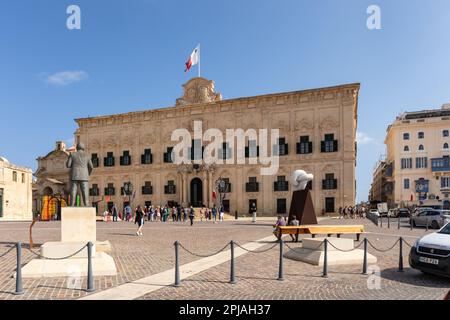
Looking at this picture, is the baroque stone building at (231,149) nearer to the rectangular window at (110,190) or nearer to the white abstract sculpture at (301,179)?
the rectangular window at (110,190)

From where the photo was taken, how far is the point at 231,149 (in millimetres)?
42062

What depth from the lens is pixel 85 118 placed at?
50.7 m

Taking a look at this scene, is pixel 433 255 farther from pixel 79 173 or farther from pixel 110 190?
pixel 110 190

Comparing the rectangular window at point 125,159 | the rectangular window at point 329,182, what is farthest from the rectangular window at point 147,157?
the rectangular window at point 329,182

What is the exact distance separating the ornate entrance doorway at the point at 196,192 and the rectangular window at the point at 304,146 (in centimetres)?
1174

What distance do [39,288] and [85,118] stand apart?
46.4 meters

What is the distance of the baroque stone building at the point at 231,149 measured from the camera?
125 ft

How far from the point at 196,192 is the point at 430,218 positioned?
83.9 feet

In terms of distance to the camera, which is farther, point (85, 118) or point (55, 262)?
point (85, 118)

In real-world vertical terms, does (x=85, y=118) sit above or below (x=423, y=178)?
above

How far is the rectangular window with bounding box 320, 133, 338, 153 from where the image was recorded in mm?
38103

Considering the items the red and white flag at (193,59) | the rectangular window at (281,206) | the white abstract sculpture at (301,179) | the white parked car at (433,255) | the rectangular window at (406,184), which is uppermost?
the red and white flag at (193,59)
